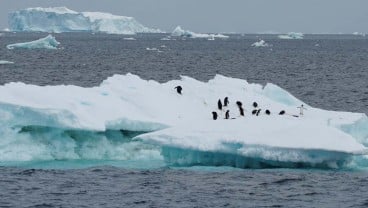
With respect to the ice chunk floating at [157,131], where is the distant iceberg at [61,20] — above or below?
above

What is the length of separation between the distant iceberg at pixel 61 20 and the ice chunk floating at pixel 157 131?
131 metres

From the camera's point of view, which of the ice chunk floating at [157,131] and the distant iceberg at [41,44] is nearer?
the ice chunk floating at [157,131]

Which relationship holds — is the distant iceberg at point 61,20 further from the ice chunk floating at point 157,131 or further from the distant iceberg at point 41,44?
the ice chunk floating at point 157,131

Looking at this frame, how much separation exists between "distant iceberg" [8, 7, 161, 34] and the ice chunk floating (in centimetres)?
13107

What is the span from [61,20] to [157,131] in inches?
5443

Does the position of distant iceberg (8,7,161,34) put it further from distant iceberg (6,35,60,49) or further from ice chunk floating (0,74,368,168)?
ice chunk floating (0,74,368,168)

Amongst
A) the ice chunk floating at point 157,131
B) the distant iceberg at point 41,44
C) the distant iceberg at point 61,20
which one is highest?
the distant iceberg at point 61,20

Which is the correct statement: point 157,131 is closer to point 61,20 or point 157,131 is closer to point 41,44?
point 41,44

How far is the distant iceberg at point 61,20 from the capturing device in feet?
502

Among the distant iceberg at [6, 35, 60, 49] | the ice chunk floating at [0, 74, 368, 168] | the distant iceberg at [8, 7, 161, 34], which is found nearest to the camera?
the ice chunk floating at [0, 74, 368, 168]

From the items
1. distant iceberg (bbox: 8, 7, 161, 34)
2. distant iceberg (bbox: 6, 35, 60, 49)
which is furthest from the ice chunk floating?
distant iceberg (bbox: 8, 7, 161, 34)

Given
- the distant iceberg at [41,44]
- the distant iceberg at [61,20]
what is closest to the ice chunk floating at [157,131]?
the distant iceberg at [41,44]

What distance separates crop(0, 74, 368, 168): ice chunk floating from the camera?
62.4 feet

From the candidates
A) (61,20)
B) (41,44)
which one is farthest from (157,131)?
(61,20)
